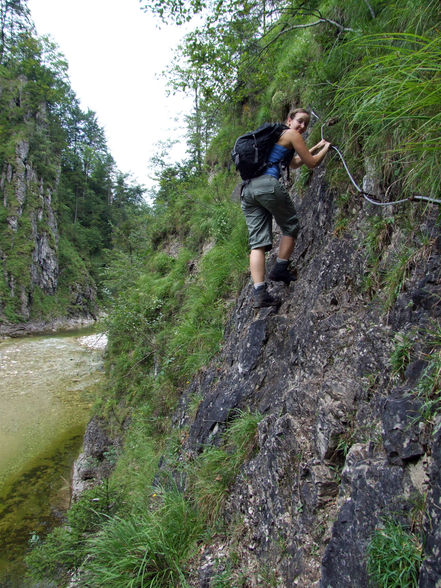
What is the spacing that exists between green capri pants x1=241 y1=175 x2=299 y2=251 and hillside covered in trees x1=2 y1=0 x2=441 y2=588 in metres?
0.30

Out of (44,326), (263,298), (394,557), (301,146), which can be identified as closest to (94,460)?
(263,298)

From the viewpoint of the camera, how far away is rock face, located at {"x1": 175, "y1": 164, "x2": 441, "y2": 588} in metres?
1.46

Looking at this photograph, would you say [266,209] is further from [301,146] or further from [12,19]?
[12,19]

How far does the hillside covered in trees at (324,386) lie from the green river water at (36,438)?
257 centimetres

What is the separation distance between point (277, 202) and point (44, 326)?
2715cm

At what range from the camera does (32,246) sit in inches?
1138

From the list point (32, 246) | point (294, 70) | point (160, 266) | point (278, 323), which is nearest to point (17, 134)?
point (32, 246)

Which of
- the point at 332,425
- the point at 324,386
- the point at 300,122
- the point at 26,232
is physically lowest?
the point at 332,425

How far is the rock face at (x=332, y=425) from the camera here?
1.46 m

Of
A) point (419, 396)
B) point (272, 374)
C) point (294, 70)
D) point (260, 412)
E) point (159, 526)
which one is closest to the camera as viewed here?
point (419, 396)

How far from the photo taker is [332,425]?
196cm

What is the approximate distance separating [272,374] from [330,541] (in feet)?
4.85

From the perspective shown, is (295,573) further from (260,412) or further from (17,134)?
(17,134)

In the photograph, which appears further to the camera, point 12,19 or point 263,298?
point 12,19
